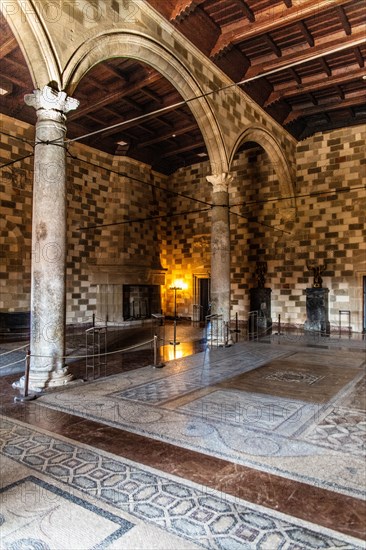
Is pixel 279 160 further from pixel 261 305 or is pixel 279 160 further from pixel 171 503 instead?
pixel 171 503

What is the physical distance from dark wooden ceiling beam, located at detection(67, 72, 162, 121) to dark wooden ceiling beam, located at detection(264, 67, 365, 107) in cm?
383

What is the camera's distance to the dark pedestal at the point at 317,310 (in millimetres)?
12188

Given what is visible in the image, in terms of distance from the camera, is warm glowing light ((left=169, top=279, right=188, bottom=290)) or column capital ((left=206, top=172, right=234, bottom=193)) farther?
warm glowing light ((left=169, top=279, right=188, bottom=290))

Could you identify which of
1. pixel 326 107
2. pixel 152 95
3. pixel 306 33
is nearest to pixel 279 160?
pixel 326 107

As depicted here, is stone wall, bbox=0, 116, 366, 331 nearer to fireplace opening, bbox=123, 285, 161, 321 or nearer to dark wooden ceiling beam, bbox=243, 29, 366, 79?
fireplace opening, bbox=123, 285, 161, 321

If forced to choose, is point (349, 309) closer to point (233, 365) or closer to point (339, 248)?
point (339, 248)

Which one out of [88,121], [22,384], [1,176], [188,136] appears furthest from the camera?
[188,136]

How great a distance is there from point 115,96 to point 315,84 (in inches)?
223

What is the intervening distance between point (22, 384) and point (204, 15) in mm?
8243

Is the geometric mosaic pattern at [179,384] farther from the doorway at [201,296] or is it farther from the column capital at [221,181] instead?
the doorway at [201,296]

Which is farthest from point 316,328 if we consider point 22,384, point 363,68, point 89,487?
point 89,487

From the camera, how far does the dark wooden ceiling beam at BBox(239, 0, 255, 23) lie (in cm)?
750

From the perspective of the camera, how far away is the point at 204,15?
798 centimetres

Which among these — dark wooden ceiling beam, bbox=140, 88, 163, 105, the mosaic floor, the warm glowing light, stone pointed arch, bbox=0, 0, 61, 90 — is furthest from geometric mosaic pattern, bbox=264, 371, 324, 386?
the warm glowing light
